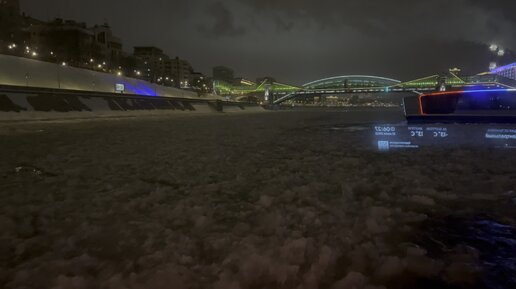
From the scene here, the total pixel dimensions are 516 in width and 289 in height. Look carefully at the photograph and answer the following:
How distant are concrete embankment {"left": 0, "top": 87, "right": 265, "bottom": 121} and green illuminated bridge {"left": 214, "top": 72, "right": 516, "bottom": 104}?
6153cm

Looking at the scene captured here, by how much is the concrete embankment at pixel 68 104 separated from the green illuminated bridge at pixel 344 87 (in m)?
61.5

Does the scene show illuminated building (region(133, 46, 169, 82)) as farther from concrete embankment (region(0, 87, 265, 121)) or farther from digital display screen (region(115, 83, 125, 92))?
concrete embankment (region(0, 87, 265, 121))

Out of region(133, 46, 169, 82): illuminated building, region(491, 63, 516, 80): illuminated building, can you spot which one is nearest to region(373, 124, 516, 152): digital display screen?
region(133, 46, 169, 82): illuminated building

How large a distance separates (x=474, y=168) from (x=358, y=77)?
147282 millimetres

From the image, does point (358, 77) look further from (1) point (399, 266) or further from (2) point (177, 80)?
(1) point (399, 266)

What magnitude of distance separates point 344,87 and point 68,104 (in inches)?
3884

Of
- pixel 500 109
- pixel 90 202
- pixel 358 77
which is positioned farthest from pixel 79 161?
pixel 358 77

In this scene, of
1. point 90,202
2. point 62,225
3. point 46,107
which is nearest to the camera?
point 62,225

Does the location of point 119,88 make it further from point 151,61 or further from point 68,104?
point 151,61

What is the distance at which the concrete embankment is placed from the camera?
1039 inches

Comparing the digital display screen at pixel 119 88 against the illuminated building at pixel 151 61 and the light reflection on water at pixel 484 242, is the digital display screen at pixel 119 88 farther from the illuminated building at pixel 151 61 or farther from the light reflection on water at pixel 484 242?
the light reflection on water at pixel 484 242

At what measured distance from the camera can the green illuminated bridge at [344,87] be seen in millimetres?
103188

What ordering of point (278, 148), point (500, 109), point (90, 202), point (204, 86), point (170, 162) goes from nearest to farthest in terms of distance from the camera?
1. point (90, 202)
2. point (170, 162)
3. point (278, 148)
4. point (500, 109)
5. point (204, 86)

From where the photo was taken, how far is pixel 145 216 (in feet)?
13.4
